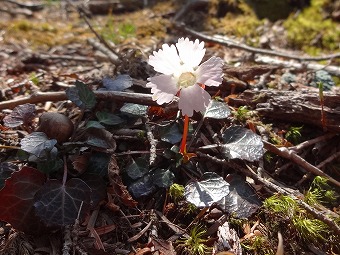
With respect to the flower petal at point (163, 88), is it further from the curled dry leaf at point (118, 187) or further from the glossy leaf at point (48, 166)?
the glossy leaf at point (48, 166)

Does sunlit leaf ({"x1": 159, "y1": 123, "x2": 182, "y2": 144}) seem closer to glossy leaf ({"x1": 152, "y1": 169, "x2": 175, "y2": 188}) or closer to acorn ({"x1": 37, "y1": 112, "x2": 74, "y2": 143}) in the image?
glossy leaf ({"x1": 152, "y1": 169, "x2": 175, "y2": 188})

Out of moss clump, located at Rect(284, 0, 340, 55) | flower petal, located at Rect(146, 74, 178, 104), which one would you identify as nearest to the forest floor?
flower petal, located at Rect(146, 74, 178, 104)

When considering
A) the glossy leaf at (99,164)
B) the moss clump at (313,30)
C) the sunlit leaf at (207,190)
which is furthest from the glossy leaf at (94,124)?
the moss clump at (313,30)

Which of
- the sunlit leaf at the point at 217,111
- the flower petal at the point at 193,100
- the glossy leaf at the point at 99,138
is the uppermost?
the flower petal at the point at 193,100

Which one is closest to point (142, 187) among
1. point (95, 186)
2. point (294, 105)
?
point (95, 186)

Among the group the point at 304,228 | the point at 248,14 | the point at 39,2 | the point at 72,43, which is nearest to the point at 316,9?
the point at 248,14

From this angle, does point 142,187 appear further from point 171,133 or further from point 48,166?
point 48,166
